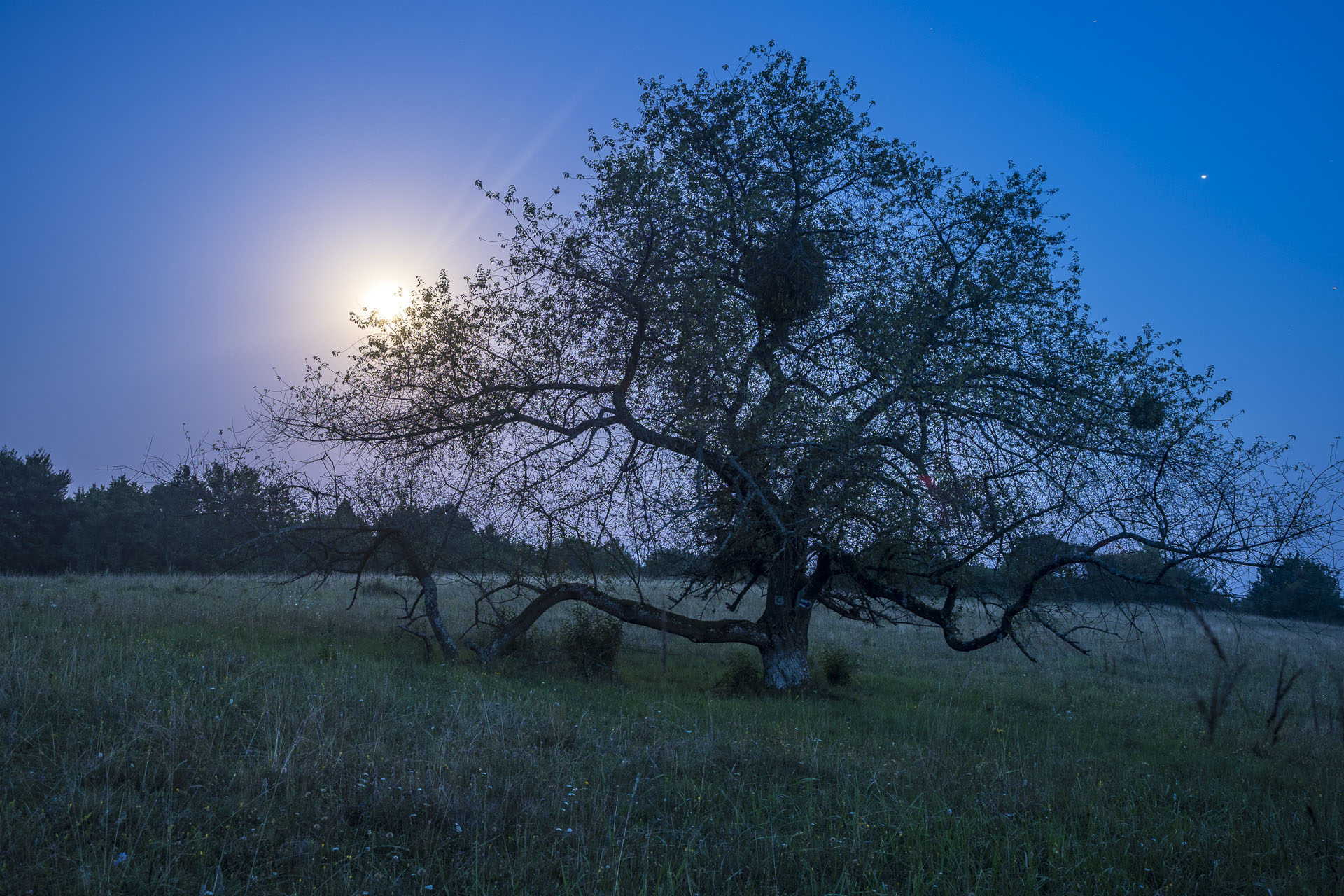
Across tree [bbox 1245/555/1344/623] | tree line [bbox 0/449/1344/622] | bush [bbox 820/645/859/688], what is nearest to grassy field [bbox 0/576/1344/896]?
tree [bbox 1245/555/1344/623]

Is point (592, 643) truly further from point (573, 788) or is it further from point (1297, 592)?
point (1297, 592)

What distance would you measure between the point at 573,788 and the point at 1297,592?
6.89 metres

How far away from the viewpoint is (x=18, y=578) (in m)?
16.6

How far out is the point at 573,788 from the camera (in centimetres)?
521

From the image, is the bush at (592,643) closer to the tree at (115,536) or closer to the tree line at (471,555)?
the tree line at (471,555)

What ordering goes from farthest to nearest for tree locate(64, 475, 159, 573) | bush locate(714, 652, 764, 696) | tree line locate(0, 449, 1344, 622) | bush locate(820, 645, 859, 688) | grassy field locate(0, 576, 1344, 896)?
tree locate(64, 475, 159, 573) < bush locate(820, 645, 859, 688) < bush locate(714, 652, 764, 696) < tree line locate(0, 449, 1344, 622) < grassy field locate(0, 576, 1344, 896)

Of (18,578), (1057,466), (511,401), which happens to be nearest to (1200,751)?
(1057,466)

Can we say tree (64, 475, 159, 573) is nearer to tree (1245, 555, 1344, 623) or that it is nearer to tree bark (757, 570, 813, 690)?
tree bark (757, 570, 813, 690)

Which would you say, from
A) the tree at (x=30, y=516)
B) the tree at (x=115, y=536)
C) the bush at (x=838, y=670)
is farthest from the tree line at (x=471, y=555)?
the tree at (x=30, y=516)

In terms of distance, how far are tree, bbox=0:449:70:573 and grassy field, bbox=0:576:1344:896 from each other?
4793cm

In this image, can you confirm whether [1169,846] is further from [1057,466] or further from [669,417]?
[669,417]

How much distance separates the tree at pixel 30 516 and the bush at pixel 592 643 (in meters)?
48.9

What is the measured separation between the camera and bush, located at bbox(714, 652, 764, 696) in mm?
11641

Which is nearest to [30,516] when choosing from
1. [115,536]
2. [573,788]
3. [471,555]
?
[115,536]
